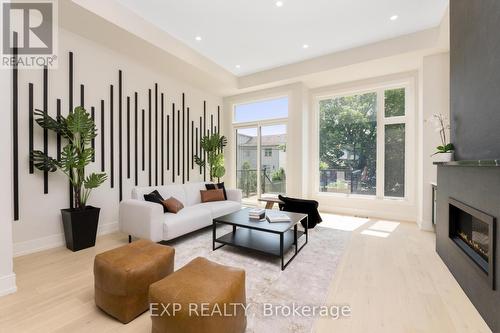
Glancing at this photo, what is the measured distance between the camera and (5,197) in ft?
6.81

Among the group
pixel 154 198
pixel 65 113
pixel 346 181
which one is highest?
pixel 65 113

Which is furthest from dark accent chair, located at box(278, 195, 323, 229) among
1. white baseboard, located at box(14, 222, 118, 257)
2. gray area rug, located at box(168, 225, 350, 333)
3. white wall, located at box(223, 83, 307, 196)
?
white baseboard, located at box(14, 222, 118, 257)

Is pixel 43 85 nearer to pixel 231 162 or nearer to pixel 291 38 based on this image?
pixel 291 38

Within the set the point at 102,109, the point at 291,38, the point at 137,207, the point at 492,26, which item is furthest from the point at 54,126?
the point at 492,26

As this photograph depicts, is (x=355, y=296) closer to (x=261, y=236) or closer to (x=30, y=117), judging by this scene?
(x=261, y=236)

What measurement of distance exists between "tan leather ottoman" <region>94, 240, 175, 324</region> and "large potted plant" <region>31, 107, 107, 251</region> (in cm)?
168

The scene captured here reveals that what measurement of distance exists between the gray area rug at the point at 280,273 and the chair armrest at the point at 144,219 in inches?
17.0

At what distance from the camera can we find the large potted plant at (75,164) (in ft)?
9.94

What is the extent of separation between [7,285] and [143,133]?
292cm

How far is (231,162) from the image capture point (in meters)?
6.70

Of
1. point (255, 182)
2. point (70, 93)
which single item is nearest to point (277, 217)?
point (255, 182)

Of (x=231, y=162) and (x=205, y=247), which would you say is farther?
(x=231, y=162)

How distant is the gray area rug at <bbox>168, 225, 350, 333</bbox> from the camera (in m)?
1.77

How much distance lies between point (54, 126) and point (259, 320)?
351 cm
